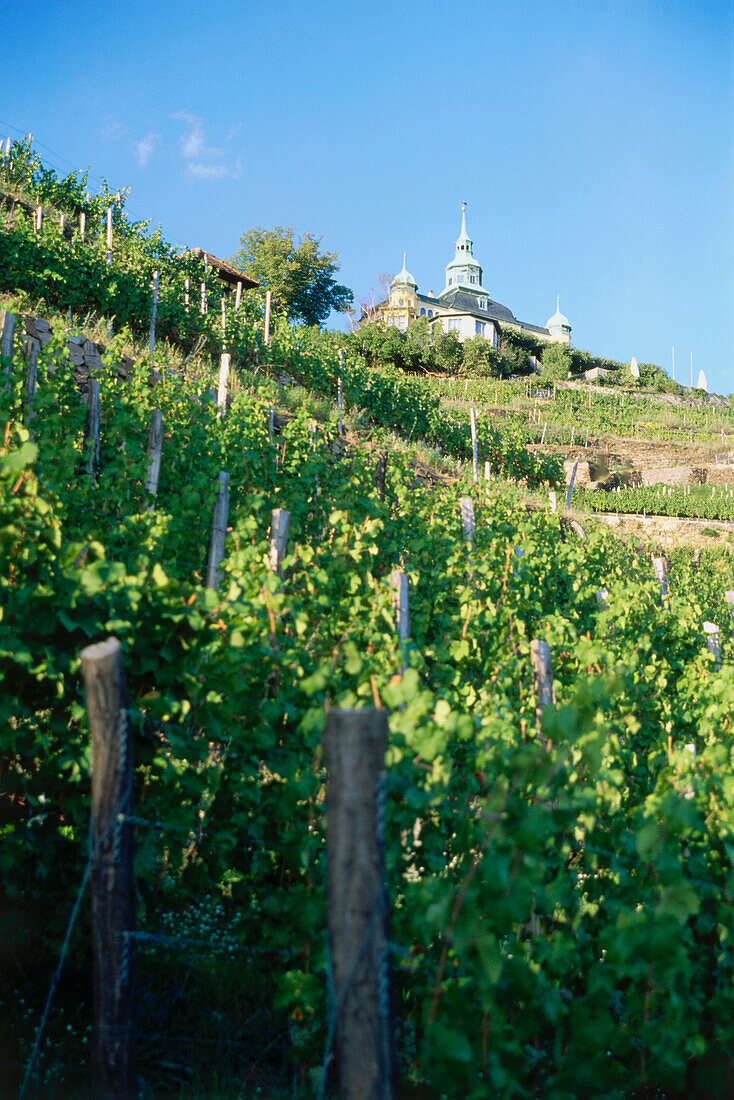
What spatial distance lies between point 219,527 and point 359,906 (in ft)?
13.8

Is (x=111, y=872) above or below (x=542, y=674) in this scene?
below

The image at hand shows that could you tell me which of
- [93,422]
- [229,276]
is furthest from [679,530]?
[229,276]

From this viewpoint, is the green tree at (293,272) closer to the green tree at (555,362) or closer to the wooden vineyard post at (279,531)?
the green tree at (555,362)

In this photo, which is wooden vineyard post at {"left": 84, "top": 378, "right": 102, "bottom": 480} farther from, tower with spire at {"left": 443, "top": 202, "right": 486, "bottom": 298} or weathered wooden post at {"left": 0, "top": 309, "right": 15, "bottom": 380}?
tower with spire at {"left": 443, "top": 202, "right": 486, "bottom": 298}

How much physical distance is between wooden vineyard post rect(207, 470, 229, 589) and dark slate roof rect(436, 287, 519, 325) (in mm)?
52925

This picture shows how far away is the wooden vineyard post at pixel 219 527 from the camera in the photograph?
532 centimetres

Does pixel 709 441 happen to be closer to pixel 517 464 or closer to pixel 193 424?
pixel 517 464

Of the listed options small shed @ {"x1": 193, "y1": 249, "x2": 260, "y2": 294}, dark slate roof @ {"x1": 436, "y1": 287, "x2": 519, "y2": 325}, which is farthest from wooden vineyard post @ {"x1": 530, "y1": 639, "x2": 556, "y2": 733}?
dark slate roof @ {"x1": 436, "y1": 287, "x2": 519, "y2": 325}

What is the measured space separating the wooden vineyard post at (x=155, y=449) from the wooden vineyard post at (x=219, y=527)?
79cm

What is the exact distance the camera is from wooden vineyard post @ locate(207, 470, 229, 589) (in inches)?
210

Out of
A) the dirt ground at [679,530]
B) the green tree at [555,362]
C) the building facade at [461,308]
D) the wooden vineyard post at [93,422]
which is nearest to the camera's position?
the wooden vineyard post at [93,422]

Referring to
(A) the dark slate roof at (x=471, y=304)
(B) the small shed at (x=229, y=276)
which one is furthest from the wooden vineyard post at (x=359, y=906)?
(A) the dark slate roof at (x=471, y=304)

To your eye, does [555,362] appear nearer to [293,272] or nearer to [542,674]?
[293,272]

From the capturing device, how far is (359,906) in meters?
1.52
